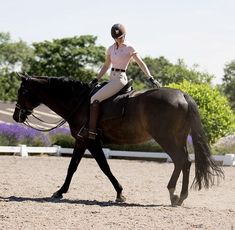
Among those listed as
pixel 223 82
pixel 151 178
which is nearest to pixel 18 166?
pixel 151 178

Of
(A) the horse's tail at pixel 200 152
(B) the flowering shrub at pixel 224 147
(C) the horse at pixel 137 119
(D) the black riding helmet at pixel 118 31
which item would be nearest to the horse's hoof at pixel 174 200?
(C) the horse at pixel 137 119

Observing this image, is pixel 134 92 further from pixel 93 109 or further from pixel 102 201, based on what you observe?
pixel 102 201

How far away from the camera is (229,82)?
76.3 m

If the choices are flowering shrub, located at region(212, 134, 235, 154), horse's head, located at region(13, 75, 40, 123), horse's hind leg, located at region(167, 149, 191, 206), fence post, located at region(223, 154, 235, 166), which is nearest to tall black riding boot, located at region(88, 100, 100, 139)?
horse's head, located at region(13, 75, 40, 123)

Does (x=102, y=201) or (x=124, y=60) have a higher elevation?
(x=124, y=60)

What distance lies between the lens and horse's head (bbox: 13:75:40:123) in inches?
390

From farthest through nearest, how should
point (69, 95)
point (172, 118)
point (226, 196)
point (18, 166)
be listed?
point (18, 166) → point (226, 196) → point (69, 95) → point (172, 118)

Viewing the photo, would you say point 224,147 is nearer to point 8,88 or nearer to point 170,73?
point 8,88

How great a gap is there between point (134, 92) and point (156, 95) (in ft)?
1.67

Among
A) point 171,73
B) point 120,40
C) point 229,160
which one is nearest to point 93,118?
point 120,40

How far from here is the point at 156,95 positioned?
8.99m

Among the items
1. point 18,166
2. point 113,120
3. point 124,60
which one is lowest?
point 18,166

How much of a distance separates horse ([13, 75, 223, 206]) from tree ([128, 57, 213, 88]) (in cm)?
4838

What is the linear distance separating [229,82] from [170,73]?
12.4m
